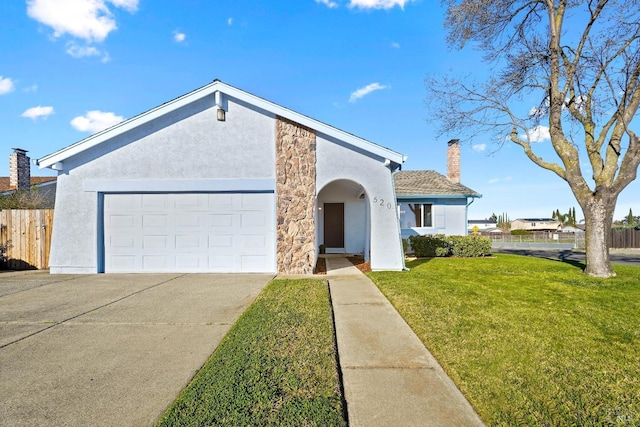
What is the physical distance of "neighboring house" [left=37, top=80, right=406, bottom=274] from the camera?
923 centimetres

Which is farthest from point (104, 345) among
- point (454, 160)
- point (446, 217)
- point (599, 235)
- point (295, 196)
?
point (454, 160)

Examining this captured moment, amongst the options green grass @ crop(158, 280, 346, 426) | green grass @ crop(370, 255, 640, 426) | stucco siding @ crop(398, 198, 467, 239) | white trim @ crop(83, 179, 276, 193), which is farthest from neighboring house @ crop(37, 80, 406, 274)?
stucco siding @ crop(398, 198, 467, 239)

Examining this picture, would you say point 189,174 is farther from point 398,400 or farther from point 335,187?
point 398,400

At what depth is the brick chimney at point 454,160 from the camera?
17.8m

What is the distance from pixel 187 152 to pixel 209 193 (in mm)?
1407

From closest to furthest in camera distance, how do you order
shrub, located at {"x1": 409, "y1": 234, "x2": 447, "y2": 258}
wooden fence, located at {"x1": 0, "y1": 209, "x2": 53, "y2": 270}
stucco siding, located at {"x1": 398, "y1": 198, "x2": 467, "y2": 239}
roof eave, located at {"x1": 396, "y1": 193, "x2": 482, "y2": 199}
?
1. wooden fence, located at {"x1": 0, "y1": 209, "x2": 53, "y2": 270}
2. shrub, located at {"x1": 409, "y1": 234, "x2": 447, "y2": 258}
3. roof eave, located at {"x1": 396, "y1": 193, "x2": 482, "y2": 199}
4. stucco siding, located at {"x1": 398, "y1": 198, "x2": 467, "y2": 239}

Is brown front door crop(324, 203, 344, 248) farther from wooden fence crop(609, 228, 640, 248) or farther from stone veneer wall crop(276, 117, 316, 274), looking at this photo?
wooden fence crop(609, 228, 640, 248)

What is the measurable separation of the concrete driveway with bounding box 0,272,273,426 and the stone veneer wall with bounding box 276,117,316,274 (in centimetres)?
189

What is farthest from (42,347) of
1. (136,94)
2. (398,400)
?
(136,94)

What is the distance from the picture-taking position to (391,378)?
3.13m

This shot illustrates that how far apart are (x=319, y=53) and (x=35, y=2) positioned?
9.26 m

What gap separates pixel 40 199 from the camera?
13805 millimetres

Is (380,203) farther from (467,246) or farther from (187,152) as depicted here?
(467,246)

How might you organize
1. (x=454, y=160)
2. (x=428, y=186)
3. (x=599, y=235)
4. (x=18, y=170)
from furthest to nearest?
(x=454, y=160)
(x=428, y=186)
(x=18, y=170)
(x=599, y=235)
